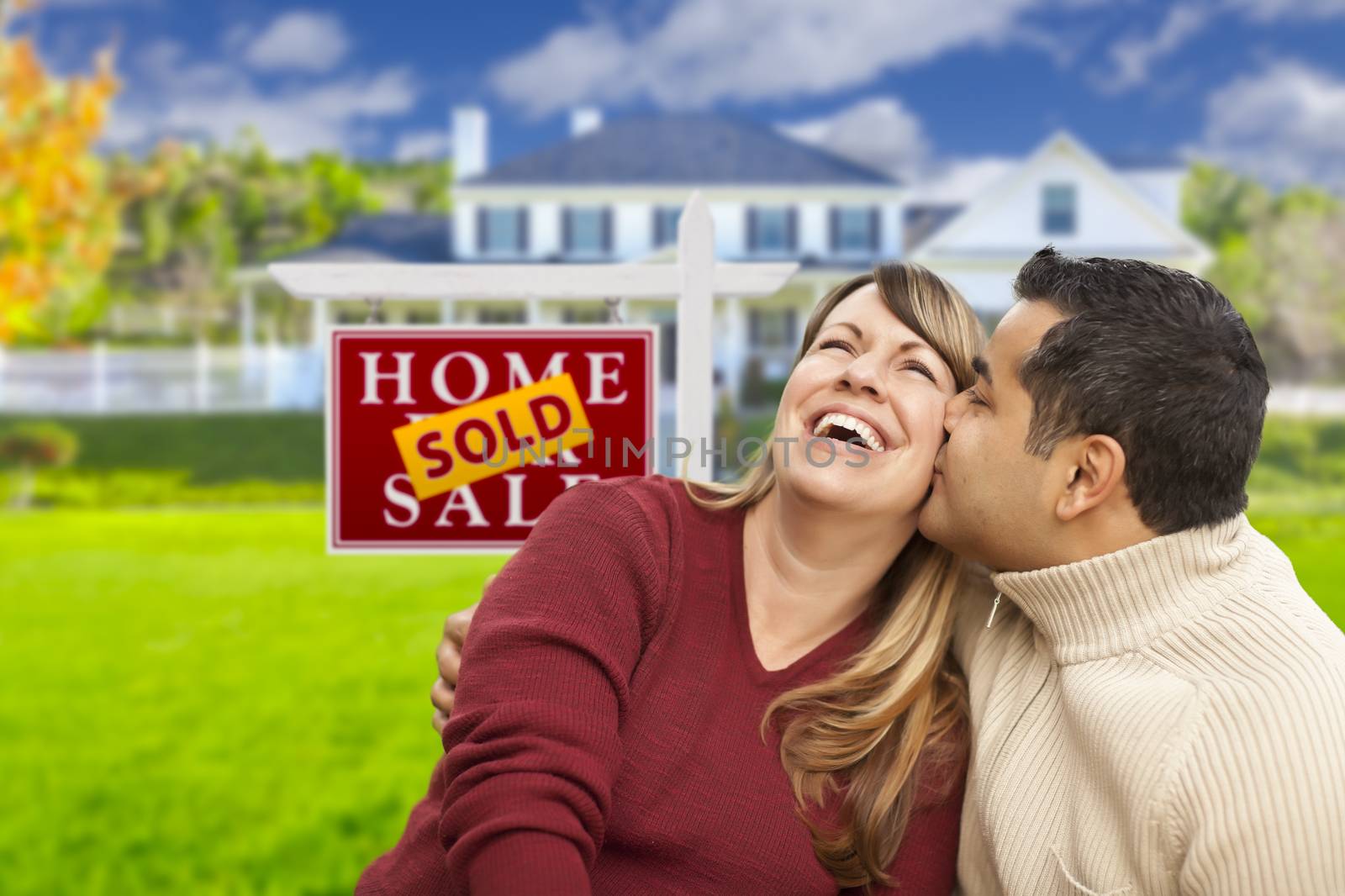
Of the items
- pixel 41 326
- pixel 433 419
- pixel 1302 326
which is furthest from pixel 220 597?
pixel 1302 326

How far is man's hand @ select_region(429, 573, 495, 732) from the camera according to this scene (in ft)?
5.73

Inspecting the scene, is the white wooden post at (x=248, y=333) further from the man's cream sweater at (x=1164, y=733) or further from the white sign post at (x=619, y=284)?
the man's cream sweater at (x=1164, y=733)

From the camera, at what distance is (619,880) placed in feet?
4.87

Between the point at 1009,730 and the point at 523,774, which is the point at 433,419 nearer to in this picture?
the point at 523,774

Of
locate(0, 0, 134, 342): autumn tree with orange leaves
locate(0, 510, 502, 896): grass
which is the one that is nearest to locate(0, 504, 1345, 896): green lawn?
locate(0, 510, 502, 896): grass

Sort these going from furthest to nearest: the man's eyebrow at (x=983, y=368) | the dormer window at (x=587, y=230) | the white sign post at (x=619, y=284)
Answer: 1. the dormer window at (x=587, y=230)
2. the white sign post at (x=619, y=284)
3. the man's eyebrow at (x=983, y=368)

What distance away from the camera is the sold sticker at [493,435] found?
2.12 m

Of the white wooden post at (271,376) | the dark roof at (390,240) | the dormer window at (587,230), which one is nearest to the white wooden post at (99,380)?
the white wooden post at (271,376)

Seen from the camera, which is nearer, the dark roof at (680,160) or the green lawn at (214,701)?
the green lawn at (214,701)

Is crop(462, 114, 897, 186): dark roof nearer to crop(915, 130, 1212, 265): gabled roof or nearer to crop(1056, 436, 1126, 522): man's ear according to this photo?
crop(915, 130, 1212, 265): gabled roof

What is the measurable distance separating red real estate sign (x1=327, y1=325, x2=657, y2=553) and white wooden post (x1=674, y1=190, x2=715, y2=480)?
0.22 feet

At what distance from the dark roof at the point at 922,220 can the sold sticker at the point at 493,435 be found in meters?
15.7

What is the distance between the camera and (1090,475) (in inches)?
55.8

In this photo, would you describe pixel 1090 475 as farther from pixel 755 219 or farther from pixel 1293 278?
pixel 1293 278
